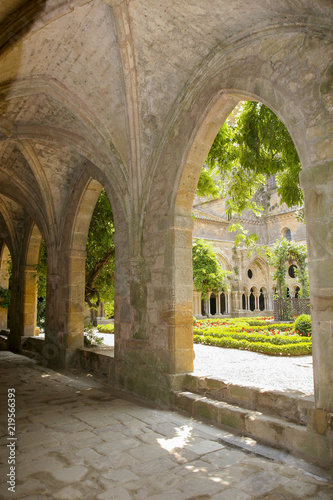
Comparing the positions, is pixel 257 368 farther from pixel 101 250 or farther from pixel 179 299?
pixel 101 250

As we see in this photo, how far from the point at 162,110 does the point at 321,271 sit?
3.28 metres

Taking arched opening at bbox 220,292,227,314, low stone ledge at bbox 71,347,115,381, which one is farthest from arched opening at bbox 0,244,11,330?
arched opening at bbox 220,292,227,314

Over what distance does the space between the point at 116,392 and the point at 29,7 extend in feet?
15.5

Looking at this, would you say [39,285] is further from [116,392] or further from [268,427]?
[268,427]

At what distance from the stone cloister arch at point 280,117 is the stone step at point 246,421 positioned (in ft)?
1.19

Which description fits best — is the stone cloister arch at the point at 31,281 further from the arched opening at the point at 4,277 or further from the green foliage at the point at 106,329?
the green foliage at the point at 106,329

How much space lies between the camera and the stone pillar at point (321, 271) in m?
2.83

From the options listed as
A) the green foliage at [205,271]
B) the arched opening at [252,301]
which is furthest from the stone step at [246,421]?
the arched opening at [252,301]

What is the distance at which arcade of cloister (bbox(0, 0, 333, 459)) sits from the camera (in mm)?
2975

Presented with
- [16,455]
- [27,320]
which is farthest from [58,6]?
[27,320]

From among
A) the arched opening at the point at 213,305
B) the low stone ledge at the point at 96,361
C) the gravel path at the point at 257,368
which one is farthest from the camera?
the arched opening at the point at 213,305

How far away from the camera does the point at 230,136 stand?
18.2ft

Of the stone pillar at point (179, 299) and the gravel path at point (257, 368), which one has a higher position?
the stone pillar at point (179, 299)

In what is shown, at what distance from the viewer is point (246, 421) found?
136 inches
